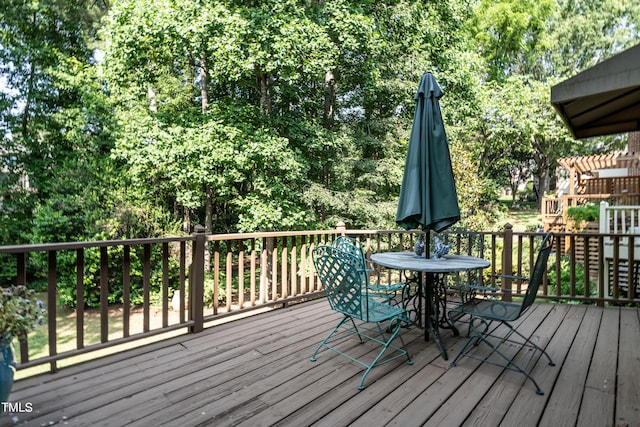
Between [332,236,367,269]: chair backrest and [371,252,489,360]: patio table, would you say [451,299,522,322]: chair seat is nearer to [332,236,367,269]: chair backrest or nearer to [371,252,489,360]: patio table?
[371,252,489,360]: patio table

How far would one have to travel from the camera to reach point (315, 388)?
7.71ft

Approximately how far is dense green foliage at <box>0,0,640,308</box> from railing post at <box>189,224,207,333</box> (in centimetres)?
459

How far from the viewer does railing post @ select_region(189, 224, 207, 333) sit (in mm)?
3402

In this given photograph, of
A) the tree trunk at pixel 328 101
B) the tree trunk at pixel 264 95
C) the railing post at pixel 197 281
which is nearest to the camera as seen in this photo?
the railing post at pixel 197 281

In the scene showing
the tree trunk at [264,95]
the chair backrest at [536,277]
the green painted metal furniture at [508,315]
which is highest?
the tree trunk at [264,95]

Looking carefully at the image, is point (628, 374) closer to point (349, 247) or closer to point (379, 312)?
point (379, 312)

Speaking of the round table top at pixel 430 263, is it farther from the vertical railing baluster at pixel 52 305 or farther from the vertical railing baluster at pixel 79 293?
the vertical railing baluster at pixel 52 305

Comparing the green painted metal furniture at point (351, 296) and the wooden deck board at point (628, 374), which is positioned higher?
the green painted metal furniture at point (351, 296)

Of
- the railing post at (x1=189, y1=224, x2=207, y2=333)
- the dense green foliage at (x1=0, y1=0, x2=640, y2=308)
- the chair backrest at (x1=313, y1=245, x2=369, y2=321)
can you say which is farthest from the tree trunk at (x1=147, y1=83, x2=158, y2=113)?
the chair backrest at (x1=313, y1=245, x2=369, y2=321)

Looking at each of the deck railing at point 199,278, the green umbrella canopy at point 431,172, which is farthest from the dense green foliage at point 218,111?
the green umbrella canopy at point 431,172

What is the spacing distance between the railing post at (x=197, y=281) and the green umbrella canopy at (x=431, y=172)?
1.85 meters

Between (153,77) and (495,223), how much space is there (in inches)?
439

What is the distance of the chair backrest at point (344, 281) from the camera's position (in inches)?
101

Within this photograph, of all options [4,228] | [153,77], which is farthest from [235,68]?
[4,228]
